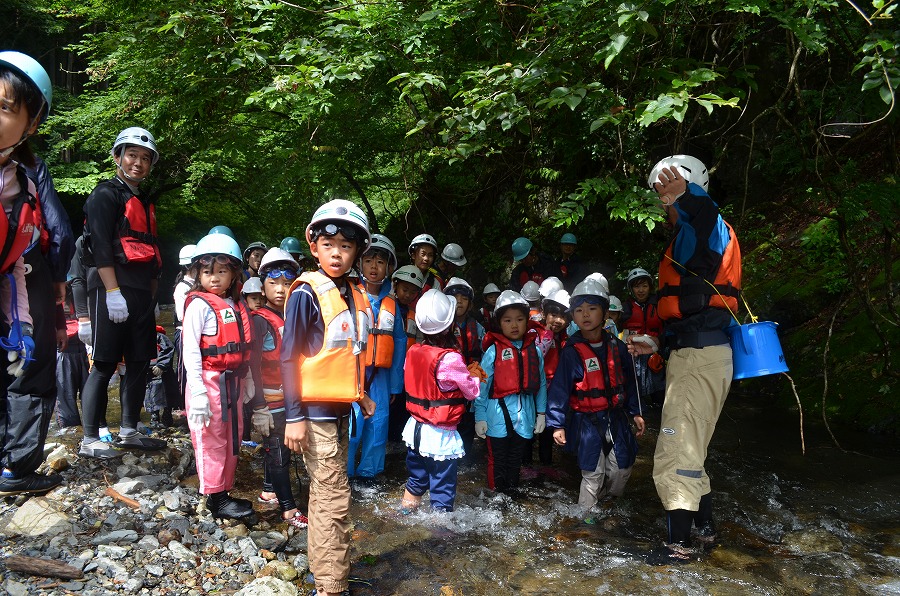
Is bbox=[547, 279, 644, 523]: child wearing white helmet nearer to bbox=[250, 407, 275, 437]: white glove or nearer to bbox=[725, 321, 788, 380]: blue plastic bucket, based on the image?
bbox=[725, 321, 788, 380]: blue plastic bucket

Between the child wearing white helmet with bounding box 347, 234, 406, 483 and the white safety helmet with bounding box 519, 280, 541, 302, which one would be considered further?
the white safety helmet with bounding box 519, 280, 541, 302

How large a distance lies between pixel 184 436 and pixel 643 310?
5.62 m

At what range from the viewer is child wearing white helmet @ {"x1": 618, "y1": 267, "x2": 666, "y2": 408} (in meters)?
7.31

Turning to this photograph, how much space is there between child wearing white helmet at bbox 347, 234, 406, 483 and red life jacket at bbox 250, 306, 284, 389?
76cm

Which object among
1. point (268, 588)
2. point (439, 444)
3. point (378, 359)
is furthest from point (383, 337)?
point (268, 588)

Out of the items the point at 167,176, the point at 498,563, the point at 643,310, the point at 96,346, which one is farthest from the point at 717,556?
the point at 167,176

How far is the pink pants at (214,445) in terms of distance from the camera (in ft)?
13.4

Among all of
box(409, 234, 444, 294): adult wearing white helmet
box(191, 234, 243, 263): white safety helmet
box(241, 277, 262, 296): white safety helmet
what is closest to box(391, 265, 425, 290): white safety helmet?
box(409, 234, 444, 294): adult wearing white helmet

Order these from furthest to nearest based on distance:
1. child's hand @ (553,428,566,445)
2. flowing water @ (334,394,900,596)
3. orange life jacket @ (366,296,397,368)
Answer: orange life jacket @ (366,296,397,368) → child's hand @ (553,428,566,445) → flowing water @ (334,394,900,596)

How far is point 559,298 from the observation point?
658cm

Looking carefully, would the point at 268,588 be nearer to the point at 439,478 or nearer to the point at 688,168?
the point at 439,478

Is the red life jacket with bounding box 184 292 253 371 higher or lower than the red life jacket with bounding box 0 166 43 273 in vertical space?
lower

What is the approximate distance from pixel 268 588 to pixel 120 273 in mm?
2832

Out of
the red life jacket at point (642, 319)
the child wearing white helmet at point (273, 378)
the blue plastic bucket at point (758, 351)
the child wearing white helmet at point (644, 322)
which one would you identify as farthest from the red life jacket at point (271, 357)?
the red life jacket at point (642, 319)
